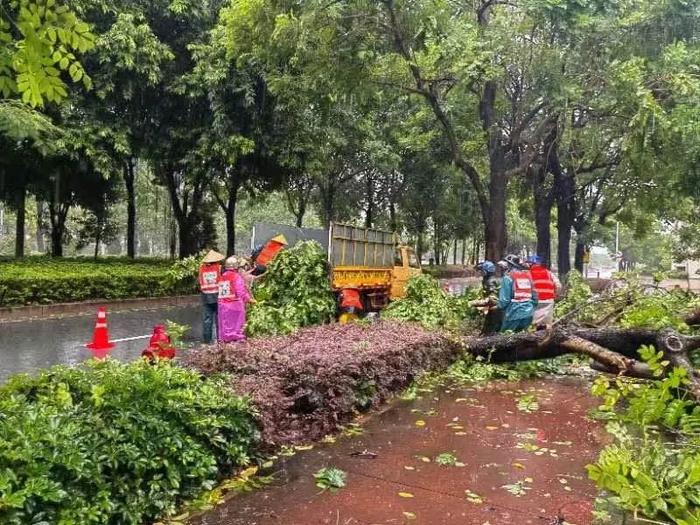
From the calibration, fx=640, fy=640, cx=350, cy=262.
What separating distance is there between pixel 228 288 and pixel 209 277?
1.07 metres

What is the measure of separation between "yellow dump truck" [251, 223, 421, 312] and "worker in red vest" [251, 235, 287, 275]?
1.25 feet

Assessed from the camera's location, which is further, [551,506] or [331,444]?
[331,444]

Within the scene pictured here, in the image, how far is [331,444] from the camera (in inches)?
195

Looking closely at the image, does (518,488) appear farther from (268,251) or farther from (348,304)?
(268,251)

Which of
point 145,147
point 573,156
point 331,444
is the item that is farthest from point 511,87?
point 331,444

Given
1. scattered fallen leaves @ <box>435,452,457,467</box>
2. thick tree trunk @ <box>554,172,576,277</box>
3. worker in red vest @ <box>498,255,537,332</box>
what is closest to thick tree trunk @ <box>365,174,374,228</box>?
thick tree trunk @ <box>554,172,576,277</box>

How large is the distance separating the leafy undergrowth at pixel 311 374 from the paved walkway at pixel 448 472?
8.9 inches

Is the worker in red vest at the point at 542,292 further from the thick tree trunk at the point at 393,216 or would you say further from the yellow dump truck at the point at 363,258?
the thick tree trunk at the point at 393,216

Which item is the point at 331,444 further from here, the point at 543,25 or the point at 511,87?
the point at 511,87

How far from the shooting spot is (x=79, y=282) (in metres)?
15.0

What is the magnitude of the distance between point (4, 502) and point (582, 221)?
3133cm

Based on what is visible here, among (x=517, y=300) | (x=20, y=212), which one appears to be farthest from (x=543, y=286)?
(x=20, y=212)

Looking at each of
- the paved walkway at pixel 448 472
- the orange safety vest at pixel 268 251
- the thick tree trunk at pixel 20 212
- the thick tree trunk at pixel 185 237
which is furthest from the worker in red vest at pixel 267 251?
the thick tree trunk at pixel 185 237

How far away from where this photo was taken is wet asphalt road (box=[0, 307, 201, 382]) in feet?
29.1
